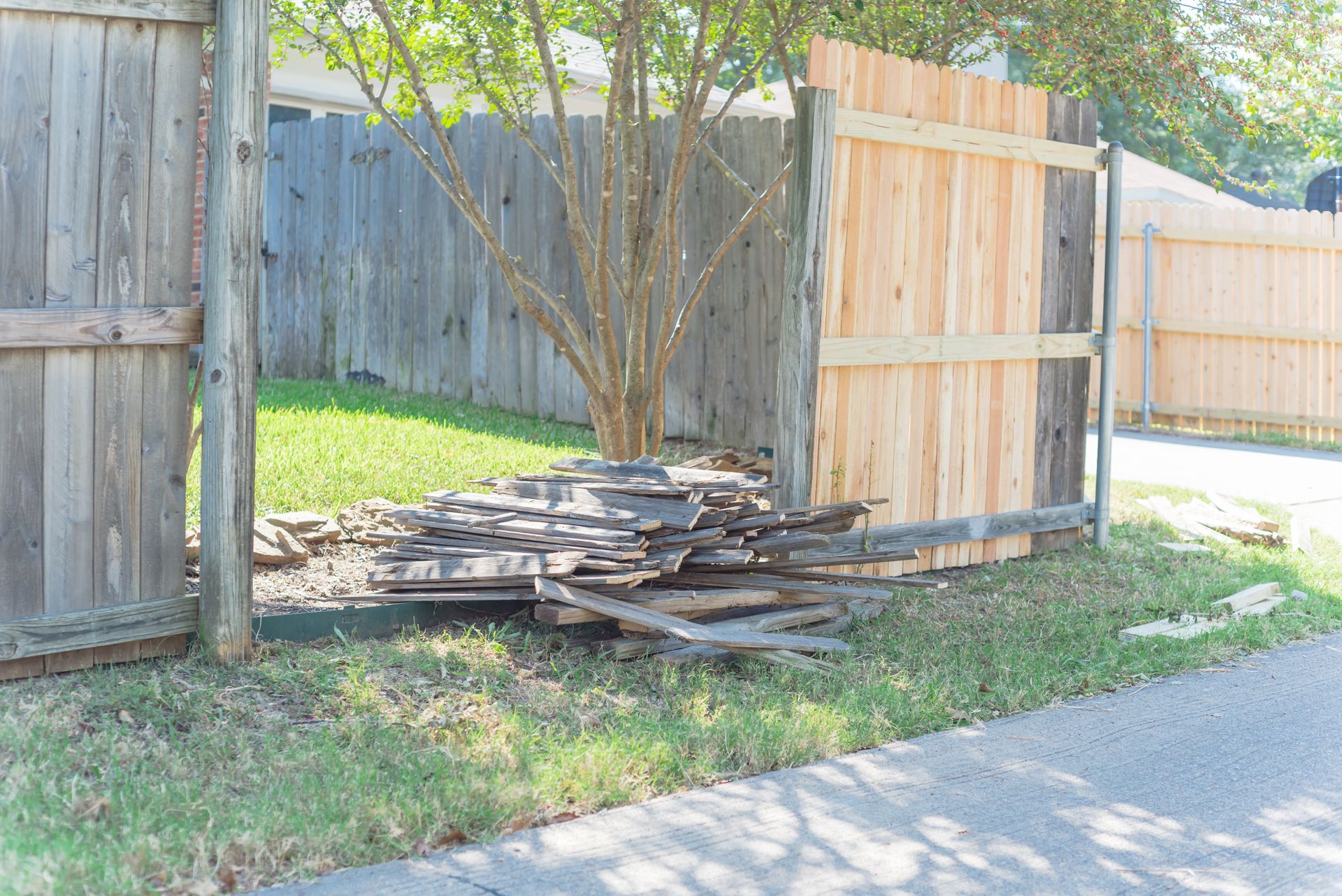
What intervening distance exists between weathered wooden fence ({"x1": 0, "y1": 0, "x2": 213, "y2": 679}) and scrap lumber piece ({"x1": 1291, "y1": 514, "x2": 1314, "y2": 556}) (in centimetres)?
624

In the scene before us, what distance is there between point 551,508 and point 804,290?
151 cm

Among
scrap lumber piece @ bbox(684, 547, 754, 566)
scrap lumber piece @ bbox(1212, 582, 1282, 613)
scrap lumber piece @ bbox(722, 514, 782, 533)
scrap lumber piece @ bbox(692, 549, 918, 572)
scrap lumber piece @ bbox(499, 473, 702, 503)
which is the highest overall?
scrap lumber piece @ bbox(499, 473, 702, 503)

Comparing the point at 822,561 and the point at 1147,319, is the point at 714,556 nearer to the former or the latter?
the point at 822,561

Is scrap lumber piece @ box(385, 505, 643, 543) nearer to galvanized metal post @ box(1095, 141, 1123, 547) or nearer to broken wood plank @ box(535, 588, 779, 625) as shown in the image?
broken wood plank @ box(535, 588, 779, 625)

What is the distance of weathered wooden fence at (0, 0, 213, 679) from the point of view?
4172 millimetres

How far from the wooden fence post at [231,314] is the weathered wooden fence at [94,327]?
89 millimetres

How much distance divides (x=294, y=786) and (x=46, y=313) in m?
1.71

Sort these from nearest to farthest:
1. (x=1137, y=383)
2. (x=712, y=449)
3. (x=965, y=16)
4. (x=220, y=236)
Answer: (x=220, y=236) < (x=965, y=16) < (x=712, y=449) < (x=1137, y=383)

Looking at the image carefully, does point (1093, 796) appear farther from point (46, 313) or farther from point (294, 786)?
point (46, 313)

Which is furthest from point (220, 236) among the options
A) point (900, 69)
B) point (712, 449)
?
point (712, 449)

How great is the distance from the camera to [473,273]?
36.2 feet

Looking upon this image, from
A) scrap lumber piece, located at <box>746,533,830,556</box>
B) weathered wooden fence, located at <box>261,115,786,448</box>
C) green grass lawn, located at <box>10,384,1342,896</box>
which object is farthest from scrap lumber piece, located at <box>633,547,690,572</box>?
weathered wooden fence, located at <box>261,115,786,448</box>

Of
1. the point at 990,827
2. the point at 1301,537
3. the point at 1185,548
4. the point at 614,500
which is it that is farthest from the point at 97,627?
the point at 1301,537

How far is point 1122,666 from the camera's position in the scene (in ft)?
17.5
